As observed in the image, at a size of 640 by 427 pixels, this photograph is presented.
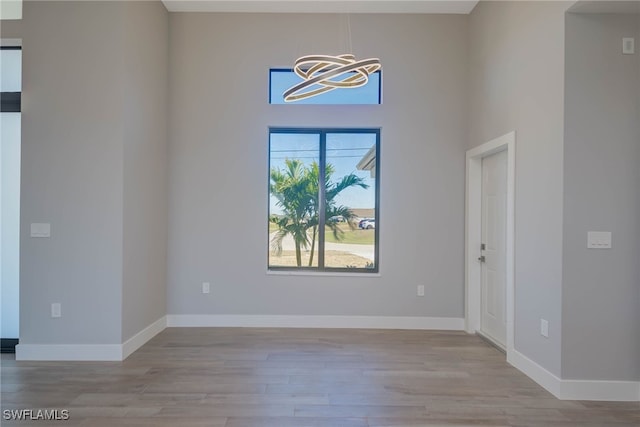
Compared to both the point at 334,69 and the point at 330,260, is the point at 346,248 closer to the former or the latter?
the point at 330,260

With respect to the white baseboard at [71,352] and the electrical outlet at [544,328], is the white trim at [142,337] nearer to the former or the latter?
the white baseboard at [71,352]

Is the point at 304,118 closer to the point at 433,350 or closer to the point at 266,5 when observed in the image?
the point at 266,5

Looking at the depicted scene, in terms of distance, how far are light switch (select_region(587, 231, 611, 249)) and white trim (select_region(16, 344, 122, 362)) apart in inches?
164

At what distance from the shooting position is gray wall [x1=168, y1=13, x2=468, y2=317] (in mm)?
4496

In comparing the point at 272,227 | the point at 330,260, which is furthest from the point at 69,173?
the point at 330,260

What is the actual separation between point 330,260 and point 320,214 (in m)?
0.62

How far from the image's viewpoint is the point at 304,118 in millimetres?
4531

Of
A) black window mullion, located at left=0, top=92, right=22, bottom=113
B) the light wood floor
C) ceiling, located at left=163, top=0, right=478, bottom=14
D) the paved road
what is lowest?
the light wood floor

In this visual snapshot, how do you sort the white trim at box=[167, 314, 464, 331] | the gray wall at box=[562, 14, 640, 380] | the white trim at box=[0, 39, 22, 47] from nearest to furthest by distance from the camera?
the gray wall at box=[562, 14, 640, 380], the white trim at box=[0, 39, 22, 47], the white trim at box=[167, 314, 464, 331]

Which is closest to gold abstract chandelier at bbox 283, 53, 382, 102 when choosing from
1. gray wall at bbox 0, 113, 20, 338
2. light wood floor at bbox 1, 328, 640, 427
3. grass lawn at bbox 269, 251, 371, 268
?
grass lawn at bbox 269, 251, 371, 268

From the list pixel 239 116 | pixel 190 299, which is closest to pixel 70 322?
pixel 190 299

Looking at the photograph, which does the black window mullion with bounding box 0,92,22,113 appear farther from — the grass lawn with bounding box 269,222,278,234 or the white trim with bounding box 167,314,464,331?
the grass lawn with bounding box 269,222,278,234

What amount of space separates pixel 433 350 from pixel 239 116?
3.54m

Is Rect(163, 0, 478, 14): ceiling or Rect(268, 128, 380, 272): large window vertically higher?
Rect(163, 0, 478, 14): ceiling
